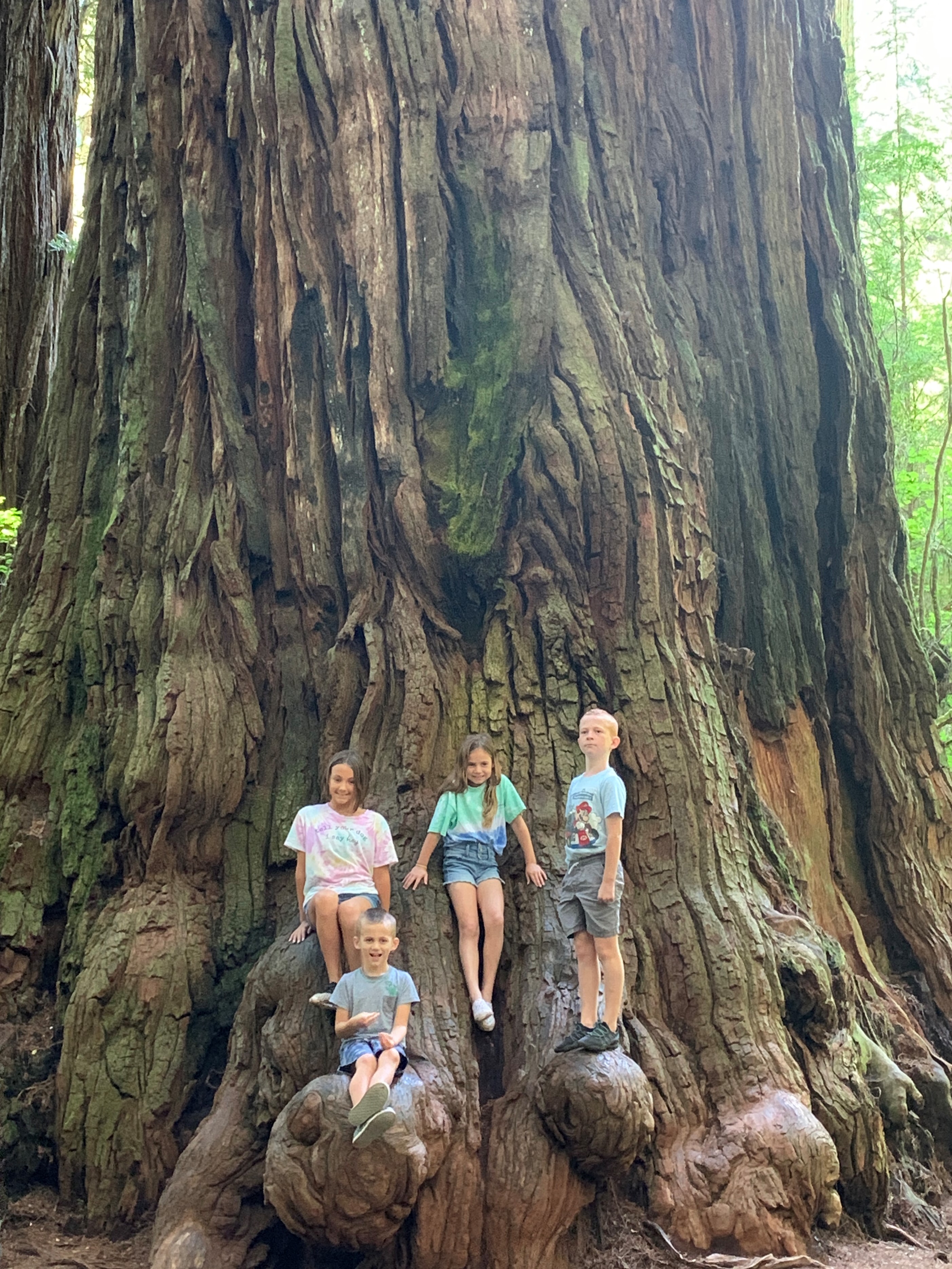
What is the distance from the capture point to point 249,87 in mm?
6234

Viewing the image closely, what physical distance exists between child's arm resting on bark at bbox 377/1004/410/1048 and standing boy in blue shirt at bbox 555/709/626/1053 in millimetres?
622

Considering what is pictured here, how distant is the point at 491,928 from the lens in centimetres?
477

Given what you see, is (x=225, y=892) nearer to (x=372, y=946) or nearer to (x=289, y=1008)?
(x=289, y=1008)

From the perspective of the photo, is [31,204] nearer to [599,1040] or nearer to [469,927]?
[469,927]

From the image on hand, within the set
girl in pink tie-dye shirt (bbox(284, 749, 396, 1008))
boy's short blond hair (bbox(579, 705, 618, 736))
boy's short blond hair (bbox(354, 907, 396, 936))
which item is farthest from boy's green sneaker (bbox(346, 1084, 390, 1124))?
boy's short blond hair (bbox(579, 705, 618, 736))

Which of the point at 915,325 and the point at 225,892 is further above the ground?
the point at 915,325

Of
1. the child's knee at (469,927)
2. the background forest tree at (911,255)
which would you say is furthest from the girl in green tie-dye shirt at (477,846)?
the background forest tree at (911,255)

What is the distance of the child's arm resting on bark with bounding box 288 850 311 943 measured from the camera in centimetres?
472

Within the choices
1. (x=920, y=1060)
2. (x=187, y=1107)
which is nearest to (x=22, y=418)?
(x=187, y=1107)

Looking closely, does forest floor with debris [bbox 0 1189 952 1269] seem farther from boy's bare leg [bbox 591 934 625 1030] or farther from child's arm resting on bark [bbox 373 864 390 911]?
child's arm resting on bark [bbox 373 864 390 911]

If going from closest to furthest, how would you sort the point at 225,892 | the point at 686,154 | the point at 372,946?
1. the point at 372,946
2. the point at 225,892
3. the point at 686,154

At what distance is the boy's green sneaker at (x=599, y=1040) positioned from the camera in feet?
13.8

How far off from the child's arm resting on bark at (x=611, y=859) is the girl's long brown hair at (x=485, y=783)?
2.39 feet

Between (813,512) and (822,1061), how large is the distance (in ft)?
11.5
